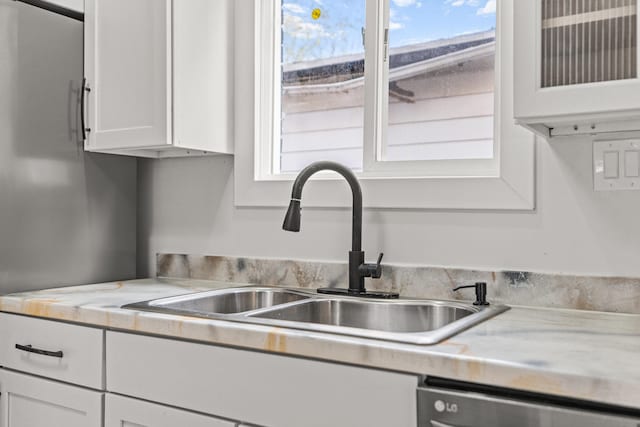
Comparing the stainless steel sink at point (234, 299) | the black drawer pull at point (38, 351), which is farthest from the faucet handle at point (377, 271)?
the black drawer pull at point (38, 351)

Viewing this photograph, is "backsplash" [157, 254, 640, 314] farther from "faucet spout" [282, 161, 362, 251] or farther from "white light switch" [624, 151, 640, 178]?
"white light switch" [624, 151, 640, 178]

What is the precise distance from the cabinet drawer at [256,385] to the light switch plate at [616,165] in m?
0.80

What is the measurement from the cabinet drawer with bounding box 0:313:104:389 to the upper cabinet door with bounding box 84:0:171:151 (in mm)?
637

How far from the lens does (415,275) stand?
1.76m

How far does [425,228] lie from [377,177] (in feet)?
0.80

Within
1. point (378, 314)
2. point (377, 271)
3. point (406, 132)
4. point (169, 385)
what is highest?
point (406, 132)

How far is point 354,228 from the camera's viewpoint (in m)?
1.75

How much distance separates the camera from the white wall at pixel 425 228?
153 cm

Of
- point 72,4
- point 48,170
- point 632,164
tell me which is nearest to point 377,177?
point 632,164

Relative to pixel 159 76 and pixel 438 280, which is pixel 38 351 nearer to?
pixel 159 76

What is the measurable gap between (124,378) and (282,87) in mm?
1177

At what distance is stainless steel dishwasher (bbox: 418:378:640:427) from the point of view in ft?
3.03

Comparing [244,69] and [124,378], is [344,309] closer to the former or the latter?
[124,378]

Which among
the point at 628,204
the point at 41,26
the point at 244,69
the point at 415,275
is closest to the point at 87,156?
the point at 41,26
